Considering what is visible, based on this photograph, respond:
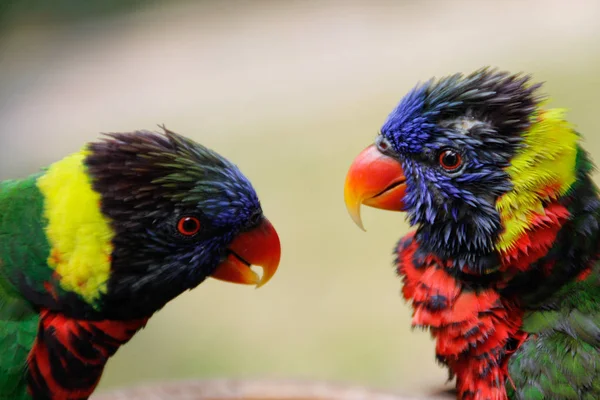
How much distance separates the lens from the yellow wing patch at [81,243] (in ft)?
5.06

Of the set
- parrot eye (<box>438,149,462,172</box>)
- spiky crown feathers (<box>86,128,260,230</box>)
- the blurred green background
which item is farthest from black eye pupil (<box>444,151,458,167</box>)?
the blurred green background

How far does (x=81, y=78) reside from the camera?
7.46 m

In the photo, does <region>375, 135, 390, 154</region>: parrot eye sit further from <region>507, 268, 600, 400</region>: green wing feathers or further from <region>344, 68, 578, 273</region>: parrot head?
<region>507, 268, 600, 400</region>: green wing feathers

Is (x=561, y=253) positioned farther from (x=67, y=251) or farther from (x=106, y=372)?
(x=106, y=372)

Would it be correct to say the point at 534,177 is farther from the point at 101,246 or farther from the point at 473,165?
the point at 101,246

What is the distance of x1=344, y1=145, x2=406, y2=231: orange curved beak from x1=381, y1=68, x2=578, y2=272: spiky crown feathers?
0.13 ft

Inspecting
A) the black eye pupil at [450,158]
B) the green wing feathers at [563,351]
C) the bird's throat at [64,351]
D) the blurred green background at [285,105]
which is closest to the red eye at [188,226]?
the bird's throat at [64,351]

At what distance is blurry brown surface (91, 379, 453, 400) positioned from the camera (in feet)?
7.23

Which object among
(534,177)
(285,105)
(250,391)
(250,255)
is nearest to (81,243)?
(250,255)

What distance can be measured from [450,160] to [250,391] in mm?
1156

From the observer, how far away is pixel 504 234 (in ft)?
5.57

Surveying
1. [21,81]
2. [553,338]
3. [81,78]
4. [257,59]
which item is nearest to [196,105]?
[257,59]

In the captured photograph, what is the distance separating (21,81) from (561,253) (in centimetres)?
709

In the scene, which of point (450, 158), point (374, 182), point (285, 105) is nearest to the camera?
point (450, 158)
